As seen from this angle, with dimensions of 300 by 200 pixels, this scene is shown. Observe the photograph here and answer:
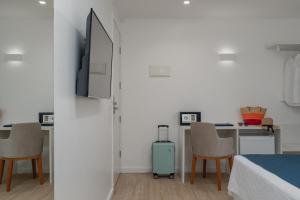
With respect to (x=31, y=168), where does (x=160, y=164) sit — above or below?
below

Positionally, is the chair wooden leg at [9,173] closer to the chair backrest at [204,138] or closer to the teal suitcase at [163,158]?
the chair backrest at [204,138]

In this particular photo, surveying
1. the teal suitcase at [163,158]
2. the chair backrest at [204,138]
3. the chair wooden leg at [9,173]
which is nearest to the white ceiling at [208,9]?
the chair backrest at [204,138]

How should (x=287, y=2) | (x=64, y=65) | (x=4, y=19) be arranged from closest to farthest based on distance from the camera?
(x=4, y=19)
(x=64, y=65)
(x=287, y=2)

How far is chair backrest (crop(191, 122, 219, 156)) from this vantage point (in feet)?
11.8

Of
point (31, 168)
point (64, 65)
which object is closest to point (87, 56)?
point (64, 65)

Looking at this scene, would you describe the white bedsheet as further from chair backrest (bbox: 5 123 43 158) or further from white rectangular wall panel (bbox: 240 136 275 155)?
white rectangular wall panel (bbox: 240 136 275 155)

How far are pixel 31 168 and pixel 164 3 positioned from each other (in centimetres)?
317

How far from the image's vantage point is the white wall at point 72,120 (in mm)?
1239

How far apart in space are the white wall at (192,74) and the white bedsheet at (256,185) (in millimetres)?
2056

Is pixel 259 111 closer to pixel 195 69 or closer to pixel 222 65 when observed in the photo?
pixel 222 65

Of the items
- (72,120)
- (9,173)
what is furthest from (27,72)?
(72,120)

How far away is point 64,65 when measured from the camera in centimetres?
135

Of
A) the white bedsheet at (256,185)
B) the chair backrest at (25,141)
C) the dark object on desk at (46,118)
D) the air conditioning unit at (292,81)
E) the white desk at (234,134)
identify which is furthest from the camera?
the air conditioning unit at (292,81)

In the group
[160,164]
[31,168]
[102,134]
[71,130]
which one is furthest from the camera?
[160,164]
